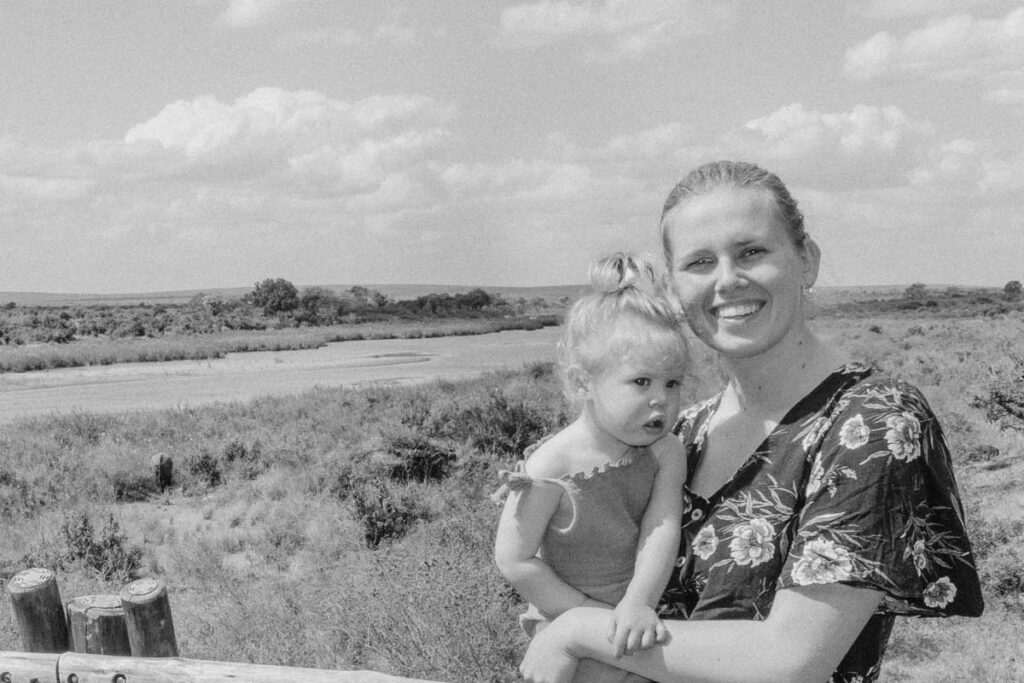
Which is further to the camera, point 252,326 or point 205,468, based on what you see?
point 252,326

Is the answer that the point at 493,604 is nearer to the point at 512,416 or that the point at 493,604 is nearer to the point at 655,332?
the point at 655,332

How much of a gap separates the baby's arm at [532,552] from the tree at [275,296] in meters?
69.0

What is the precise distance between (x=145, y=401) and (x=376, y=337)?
3105cm

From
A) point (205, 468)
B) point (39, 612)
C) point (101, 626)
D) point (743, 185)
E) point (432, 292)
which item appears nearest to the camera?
point (743, 185)

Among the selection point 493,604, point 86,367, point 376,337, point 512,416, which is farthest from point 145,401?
point 376,337

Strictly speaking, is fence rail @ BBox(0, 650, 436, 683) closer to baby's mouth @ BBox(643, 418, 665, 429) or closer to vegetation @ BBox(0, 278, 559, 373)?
baby's mouth @ BBox(643, 418, 665, 429)

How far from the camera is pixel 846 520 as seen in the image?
169 cm

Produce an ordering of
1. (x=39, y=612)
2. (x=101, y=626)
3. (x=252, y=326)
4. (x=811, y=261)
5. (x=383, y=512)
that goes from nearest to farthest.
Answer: (x=811, y=261) → (x=101, y=626) → (x=39, y=612) → (x=383, y=512) → (x=252, y=326)

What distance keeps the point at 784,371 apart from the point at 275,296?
71895 mm

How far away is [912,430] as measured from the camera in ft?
5.68

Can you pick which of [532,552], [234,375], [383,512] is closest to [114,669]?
[532,552]

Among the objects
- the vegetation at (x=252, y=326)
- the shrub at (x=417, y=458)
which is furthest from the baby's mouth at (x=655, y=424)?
the vegetation at (x=252, y=326)

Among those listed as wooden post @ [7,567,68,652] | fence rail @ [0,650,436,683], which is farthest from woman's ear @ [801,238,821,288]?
wooden post @ [7,567,68,652]

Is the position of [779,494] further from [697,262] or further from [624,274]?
[624,274]
